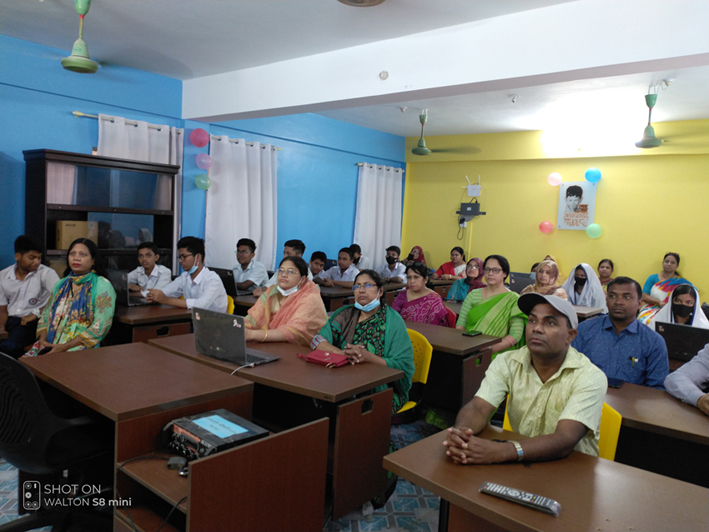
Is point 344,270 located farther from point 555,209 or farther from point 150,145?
point 555,209

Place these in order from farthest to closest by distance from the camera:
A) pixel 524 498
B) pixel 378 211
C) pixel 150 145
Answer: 1. pixel 378 211
2. pixel 150 145
3. pixel 524 498

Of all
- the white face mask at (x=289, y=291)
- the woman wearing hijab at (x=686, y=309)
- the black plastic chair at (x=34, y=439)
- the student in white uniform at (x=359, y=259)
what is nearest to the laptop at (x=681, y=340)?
the woman wearing hijab at (x=686, y=309)

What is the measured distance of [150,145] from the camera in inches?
216

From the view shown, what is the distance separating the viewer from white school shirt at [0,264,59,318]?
3957 mm

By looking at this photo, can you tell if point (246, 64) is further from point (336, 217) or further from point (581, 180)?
point (581, 180)

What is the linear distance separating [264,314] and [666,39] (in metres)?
2.94

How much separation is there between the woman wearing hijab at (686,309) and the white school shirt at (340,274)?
161 inches

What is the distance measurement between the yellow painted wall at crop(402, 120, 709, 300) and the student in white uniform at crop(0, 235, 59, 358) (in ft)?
21.4

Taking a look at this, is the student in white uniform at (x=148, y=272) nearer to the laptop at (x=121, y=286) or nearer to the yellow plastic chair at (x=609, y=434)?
the laptop at (x=121, y=286)

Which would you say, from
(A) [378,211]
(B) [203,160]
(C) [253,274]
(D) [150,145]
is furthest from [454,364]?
(A) [378,211]

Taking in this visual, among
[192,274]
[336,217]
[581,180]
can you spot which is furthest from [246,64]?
[581,180]

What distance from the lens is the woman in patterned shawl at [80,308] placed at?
3326mm

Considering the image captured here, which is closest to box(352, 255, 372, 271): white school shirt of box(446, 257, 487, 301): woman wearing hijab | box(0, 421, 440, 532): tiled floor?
box(446, 257, 487, 301): woman wearing hijab

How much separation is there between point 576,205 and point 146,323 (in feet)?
21.3
